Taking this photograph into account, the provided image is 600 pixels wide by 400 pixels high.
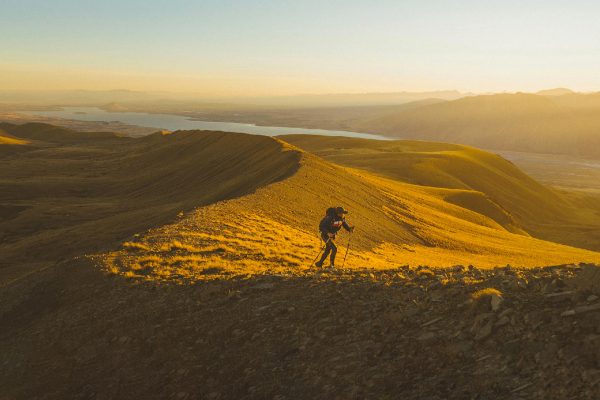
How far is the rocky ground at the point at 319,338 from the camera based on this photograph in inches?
252

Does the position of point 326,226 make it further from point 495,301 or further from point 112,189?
point 112,189

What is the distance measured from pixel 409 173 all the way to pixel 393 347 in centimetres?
5335

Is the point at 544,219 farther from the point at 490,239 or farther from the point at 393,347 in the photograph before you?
the point at 393,347

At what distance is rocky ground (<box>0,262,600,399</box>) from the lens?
6.41 metres

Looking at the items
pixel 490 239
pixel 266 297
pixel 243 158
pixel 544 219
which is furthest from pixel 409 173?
pixel 266 297

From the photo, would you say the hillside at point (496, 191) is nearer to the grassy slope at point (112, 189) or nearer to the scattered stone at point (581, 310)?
the grassy slope at point (112, 189)

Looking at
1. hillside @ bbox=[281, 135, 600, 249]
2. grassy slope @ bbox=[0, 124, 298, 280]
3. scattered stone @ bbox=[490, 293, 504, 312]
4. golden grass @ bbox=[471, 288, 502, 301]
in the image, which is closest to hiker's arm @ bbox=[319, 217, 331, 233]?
golden grass @ bbox=[471, 288, 502, 301]

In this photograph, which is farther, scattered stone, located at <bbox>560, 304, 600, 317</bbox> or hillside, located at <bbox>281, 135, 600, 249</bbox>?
hillside, located at <bbox>281, 135, 600, 249</bbox>

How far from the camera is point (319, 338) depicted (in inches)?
331

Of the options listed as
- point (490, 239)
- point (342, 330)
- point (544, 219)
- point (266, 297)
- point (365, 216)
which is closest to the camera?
point (342, 330)

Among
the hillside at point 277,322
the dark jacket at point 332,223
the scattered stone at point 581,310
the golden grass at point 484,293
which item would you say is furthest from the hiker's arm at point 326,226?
the scattered stone at point 581,310

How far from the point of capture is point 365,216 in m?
26.7

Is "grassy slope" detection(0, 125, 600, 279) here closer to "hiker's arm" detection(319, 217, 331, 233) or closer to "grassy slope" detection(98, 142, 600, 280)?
"grassy slope" detection(98, 142, 600, 280)

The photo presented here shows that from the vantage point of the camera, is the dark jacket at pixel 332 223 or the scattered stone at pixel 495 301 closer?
the scattered stone at pixel 495 301
